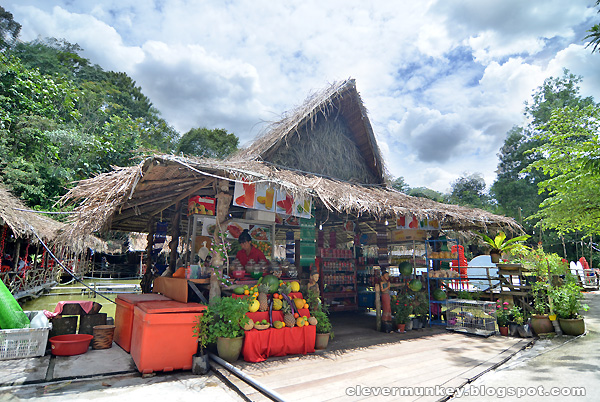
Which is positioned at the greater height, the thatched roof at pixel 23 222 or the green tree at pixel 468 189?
→ the green tree at pixel 468 189

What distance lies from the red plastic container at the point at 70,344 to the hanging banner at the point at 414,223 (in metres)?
7.00

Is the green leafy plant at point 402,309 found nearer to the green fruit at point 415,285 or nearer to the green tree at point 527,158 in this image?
the green fruit at point 415,285

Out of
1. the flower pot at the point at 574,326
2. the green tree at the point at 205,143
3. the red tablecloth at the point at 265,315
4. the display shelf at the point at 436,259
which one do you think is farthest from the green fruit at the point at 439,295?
the green tree at the point at 205,143

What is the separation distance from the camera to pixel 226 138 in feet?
113

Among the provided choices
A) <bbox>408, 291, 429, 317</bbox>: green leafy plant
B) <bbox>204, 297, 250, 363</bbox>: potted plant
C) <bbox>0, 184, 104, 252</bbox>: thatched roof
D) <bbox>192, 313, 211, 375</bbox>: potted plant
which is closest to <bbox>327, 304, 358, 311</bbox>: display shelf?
<bbox>408, 291, 429, 317</bbox>: green leafy plant

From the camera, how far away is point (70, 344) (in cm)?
545

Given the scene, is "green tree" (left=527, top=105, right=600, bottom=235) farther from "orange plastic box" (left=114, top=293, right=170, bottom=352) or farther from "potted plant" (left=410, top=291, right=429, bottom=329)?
"orange plastic box" (left=114, top=293, right=170, bottom=352)

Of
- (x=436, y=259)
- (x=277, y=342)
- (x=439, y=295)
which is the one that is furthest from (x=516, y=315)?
(x=277, y=342)

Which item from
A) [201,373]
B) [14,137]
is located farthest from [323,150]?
[14,137]

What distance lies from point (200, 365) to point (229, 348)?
448mm

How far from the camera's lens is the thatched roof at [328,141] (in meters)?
8.77

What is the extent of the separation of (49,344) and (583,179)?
1277 centimetres

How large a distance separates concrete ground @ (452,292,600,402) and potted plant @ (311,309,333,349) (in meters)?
2.35

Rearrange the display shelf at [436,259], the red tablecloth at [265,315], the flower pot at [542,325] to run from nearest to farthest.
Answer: the red tablecloth at [265,315]
the flower pot at [542,325]
the display shelf at [436,259]
